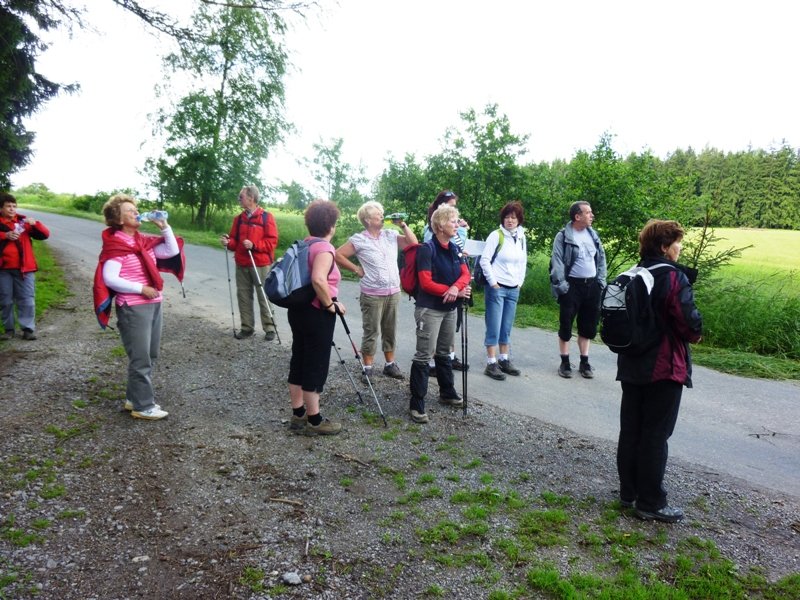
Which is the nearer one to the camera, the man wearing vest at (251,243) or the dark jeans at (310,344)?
the dark jeans at (310,344)

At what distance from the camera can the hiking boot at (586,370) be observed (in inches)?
265

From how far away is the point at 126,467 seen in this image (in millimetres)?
4098

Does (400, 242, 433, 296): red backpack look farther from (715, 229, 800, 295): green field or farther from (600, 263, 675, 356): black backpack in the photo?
(715, 229, 800, 295): green field

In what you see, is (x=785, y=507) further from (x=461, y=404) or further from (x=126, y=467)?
(x=126, y=467)

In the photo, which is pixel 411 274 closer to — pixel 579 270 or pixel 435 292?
pixel 435 292

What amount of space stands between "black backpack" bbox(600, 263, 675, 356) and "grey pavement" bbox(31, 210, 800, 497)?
1697mm

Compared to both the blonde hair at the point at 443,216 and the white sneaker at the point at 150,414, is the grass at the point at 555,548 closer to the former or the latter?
the blonde hair at the point at 443,216

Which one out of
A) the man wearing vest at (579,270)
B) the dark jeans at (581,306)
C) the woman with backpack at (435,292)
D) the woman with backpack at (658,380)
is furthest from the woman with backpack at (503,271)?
the woman with backpack at (658,380)

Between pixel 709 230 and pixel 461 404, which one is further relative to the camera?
pixel 709 230

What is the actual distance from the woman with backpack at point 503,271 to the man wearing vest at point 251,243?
301 centimetres

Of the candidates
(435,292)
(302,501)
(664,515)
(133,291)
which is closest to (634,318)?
(664,515)

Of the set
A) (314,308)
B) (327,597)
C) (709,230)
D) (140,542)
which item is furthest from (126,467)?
(709,230)

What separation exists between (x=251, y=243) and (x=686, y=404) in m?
5.71

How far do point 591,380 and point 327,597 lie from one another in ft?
15.7
